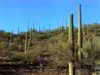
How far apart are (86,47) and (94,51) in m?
0.68

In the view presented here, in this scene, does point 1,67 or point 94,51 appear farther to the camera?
point 1,67

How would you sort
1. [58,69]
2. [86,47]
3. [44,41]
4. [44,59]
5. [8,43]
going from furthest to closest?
[44,41], [8,43], [44,59], [58,69], [86,47]

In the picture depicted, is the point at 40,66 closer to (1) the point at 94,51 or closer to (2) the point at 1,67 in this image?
(2) the point at 1,67

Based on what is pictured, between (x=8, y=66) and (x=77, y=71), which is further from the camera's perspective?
(x=8, y=66)

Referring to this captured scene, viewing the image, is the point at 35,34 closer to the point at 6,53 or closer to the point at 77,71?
the point at 6,53

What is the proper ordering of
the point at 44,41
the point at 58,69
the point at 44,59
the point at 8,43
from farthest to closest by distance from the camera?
the point at 44,41, the point at 8,43, the point at 44,59, the point at 58,69

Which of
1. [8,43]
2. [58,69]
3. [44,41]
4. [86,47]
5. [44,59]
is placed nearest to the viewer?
[86,47]

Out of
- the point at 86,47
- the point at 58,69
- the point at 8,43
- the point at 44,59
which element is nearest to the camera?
the point at 86,47

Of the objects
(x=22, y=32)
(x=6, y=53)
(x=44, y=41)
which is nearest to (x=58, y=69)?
(x=6, y=53)

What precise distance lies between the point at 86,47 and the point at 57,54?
2.22m

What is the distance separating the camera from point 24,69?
3356 cm

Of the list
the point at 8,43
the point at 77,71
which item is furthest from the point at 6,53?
the point at 77,71

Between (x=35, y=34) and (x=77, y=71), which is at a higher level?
(x=35, y=34)

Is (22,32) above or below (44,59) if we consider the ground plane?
above
